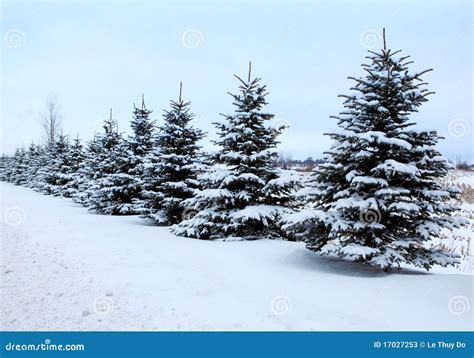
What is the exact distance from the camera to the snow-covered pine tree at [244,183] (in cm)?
1021

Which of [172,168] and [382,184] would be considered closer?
[382,184]

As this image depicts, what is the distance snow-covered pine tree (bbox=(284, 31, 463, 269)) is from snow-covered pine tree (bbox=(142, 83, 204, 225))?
20.3 ft

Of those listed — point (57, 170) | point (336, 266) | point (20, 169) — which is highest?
point (20, 169)

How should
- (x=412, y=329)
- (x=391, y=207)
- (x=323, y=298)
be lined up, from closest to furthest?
(x=412, y=329) → (x=323, y=298) → (x=391, y=207)

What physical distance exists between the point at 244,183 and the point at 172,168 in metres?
3.41

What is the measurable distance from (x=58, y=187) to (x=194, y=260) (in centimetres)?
2432

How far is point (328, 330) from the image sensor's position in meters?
4.18

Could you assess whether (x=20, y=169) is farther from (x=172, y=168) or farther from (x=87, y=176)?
(x=172, y=168)

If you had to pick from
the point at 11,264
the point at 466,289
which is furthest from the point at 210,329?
the point at 11,264

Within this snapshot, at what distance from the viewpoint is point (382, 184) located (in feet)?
21.9

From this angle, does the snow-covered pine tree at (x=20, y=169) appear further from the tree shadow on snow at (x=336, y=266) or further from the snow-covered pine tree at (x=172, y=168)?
the tree shadow on snow at (x=336, y=266)

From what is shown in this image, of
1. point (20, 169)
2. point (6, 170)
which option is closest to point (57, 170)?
point (20, 169)

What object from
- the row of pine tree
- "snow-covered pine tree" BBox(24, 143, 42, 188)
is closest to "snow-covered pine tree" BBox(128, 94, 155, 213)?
the row of pine tree
